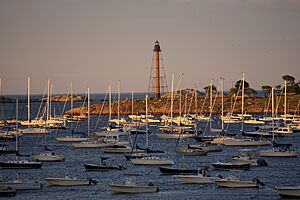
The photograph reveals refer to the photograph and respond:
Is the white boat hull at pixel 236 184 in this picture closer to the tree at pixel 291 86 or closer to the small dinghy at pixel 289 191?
the small dinghy at pixel 289 191

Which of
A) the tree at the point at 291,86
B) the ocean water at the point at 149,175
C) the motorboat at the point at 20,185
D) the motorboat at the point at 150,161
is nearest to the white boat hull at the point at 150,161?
the motorboat at the point at 150,161

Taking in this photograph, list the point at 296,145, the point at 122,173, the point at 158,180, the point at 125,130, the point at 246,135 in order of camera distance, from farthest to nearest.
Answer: the point at 125,130, the point at 246,135, the point at 296,145, the point at 122,173, the point at 158,180

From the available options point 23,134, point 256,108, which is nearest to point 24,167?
point 23,134

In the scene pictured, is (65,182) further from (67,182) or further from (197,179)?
(197,179)

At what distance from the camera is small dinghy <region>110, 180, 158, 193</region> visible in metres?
47.7

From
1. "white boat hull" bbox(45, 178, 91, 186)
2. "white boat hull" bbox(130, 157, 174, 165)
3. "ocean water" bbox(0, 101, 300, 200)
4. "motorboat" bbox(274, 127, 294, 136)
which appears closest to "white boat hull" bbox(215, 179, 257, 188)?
"ocean water" bbox(0, 101, 300, 200)

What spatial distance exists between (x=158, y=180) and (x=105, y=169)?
6.26 m

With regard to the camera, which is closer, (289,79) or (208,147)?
(208,147)

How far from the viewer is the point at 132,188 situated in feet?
156

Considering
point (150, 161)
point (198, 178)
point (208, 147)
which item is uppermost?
point (208, 147)

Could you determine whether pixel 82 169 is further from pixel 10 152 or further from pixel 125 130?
pixel 125 130

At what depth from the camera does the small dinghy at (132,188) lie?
47688 mm

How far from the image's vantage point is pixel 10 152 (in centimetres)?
7131

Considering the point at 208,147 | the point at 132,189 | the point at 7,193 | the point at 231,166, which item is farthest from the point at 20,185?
the point at 208,147
